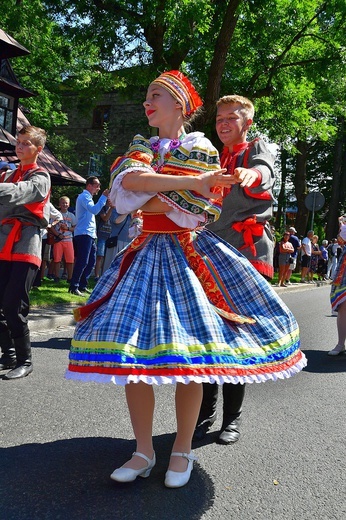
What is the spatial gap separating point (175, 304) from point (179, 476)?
0.78 meters

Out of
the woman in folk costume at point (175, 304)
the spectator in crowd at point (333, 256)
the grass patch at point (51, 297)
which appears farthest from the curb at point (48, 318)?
the spectator in crowd at point (333, 256)

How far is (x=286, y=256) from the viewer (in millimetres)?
17828

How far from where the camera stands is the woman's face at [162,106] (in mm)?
2963

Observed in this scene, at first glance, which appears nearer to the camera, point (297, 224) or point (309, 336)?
point (309, 336)

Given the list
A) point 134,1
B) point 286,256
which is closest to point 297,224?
point 286,256

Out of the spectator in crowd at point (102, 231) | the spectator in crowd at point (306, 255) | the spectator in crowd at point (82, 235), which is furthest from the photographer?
the spectator in crowd at point (306, 255)

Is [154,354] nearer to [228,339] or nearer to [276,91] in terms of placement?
[228,339]

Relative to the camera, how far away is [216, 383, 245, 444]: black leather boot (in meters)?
3.51

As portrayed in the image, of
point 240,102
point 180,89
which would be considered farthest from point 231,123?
point 180,89

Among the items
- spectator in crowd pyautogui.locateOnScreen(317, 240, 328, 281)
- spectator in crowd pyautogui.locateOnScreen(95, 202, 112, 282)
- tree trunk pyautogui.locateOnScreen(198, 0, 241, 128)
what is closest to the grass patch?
spectator in crowd pyautogui.locateOnScreen(95, 202, 112, 282)

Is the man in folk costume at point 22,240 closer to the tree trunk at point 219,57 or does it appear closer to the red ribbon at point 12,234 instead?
the red ribbon at point 12,234

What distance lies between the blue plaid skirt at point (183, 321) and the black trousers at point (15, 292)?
1.95 metres

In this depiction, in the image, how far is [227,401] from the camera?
3559 mm

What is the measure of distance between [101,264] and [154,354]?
33.6ft
